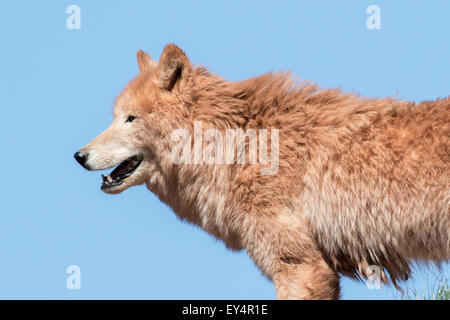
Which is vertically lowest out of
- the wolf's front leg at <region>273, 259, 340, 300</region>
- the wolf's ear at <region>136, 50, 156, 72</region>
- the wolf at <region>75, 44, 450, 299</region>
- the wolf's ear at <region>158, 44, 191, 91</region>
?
the wolf's front leg at <region>273, 259, 340, 300</region>

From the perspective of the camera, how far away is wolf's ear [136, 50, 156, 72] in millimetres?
8336

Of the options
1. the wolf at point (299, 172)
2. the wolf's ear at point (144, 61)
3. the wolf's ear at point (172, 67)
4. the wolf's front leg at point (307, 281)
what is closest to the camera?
the wolf at point (299, 172)

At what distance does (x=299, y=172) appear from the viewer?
7.06 metres

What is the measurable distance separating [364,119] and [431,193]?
1009 millimetres

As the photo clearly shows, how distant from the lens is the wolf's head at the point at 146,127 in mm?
7594

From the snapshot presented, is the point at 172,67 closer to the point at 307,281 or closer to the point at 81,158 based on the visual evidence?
the point at 81,158

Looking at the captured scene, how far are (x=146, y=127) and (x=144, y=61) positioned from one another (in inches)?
44.9

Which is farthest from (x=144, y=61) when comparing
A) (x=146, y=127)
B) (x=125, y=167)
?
(x=125, y=167)

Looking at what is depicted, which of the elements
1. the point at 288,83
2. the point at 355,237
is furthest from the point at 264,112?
the point at 355,237

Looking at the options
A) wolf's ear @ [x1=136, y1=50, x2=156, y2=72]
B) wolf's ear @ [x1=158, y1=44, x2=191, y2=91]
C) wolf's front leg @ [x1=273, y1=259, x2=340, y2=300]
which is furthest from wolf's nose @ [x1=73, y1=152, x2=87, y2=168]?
wolf's front leg @ [x1=273, y1=259, x2=340, y2=300]

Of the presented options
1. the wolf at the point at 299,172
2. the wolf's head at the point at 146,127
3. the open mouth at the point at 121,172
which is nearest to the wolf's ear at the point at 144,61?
the wolf at the point at 299,172

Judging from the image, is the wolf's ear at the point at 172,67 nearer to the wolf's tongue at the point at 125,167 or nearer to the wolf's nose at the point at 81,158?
the wolf's tongue at the point at 125,167

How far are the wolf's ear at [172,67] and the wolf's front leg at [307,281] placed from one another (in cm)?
218

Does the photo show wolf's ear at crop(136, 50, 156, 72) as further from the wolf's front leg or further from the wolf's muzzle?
the wolf's front leg
